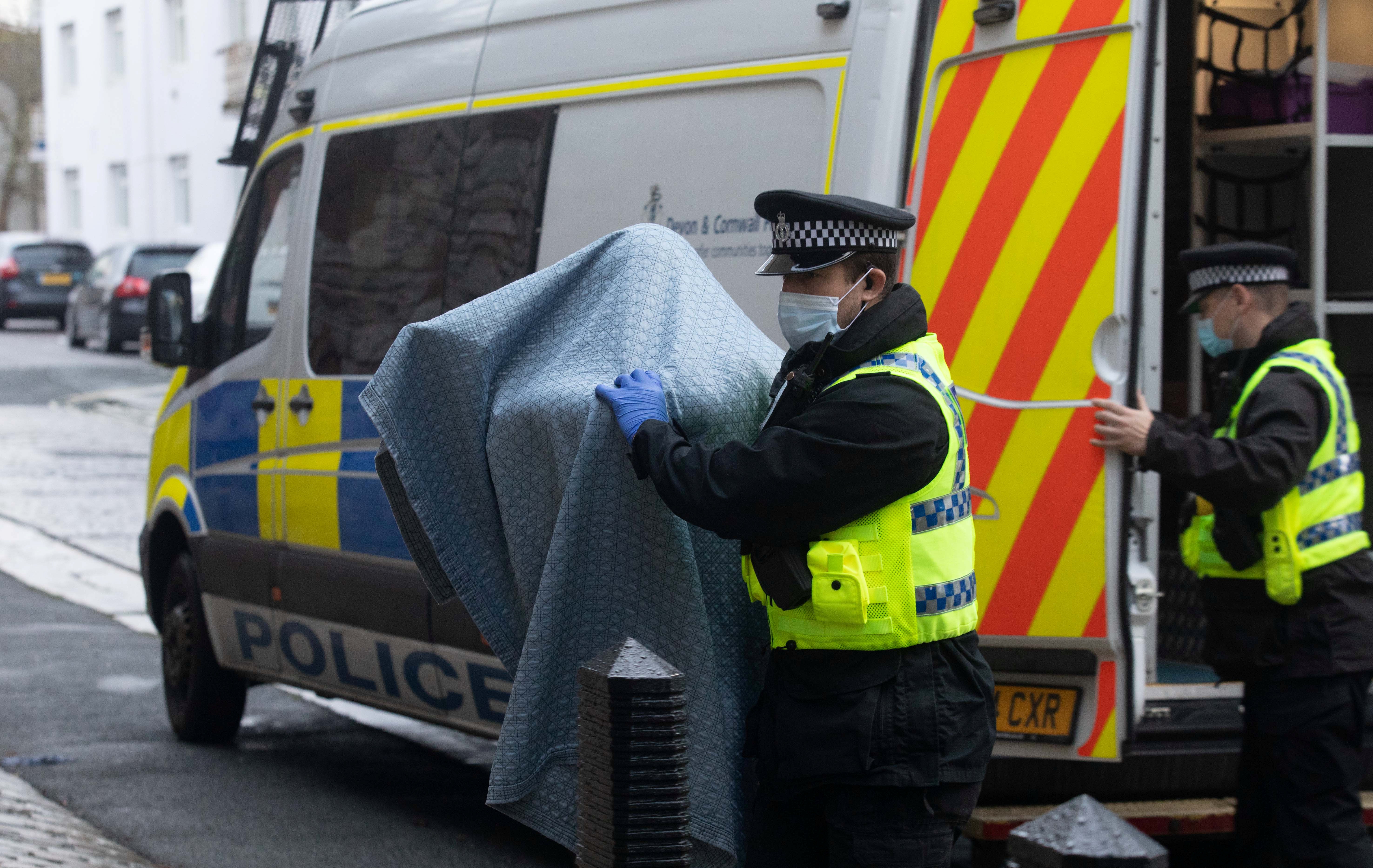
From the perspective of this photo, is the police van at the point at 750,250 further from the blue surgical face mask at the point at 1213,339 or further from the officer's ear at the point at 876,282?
the officer's ear at the point at 876,282

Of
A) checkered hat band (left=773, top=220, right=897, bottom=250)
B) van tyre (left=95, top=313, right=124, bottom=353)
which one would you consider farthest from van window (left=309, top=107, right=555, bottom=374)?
van tyre (left=95, top=313, right=124, bottom=353)

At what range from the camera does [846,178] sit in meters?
3.47

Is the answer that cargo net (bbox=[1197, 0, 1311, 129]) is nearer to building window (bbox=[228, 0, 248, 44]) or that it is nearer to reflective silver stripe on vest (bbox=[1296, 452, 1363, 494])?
reflective silver stripe on vest (bbox=[1296, 452, 1363, 494])

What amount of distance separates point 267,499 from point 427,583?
230cm

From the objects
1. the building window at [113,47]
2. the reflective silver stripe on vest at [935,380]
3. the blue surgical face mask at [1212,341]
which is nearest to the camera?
the reflective silver stripe on vest at [935,380]

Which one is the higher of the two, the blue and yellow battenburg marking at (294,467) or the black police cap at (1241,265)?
the black police cap at (1241,265)

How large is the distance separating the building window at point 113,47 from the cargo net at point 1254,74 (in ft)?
98.0

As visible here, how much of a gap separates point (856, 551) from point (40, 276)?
26820 millimetres

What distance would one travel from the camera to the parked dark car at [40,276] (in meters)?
26.8

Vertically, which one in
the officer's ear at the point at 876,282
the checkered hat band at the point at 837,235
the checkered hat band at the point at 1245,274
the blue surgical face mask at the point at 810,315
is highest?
the checkered hat band at the point at 837,235

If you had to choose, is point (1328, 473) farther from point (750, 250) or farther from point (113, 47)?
point (113, 47)

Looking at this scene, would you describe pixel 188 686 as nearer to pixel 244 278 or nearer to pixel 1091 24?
pixel 244 278

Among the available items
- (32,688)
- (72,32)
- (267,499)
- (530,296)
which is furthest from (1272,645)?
(72,32)

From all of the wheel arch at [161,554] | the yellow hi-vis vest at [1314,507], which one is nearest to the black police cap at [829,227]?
the yellow hi-vis vest at [1314,507]
